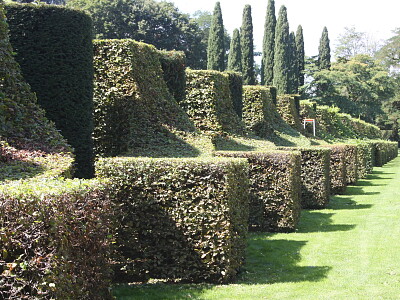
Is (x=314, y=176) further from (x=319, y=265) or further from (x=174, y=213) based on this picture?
(x=174, y=213)

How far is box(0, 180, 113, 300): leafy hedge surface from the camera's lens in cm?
391

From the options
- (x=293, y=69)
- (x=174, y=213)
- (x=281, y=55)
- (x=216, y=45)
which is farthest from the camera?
(x=293, y=69)

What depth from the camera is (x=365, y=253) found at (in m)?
9.86

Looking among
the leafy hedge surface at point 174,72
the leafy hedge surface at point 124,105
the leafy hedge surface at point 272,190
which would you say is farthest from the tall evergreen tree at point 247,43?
the leafy hedge surface at point 272,190

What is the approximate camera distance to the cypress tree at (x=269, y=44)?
54.4 m

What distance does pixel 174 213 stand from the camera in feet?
23.7

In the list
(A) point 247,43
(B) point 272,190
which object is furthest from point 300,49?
(B) point 272,190

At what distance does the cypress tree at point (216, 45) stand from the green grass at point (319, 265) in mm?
33607

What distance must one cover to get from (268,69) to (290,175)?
144 ft

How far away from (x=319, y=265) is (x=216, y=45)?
1624 inches

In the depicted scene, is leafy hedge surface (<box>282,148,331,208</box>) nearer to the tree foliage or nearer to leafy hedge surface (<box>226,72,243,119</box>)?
leafy hedge surface (<box>226,72,243,119</box>)

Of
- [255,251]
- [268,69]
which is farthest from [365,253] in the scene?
[268,69]

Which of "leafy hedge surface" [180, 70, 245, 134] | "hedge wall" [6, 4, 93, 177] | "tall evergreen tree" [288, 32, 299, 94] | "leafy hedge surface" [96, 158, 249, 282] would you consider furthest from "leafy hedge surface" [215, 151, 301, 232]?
"tall evergreen tree" [288, 32, 299, 94]

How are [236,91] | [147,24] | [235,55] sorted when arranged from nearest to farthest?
[236,91], [147,24], [235,55]
